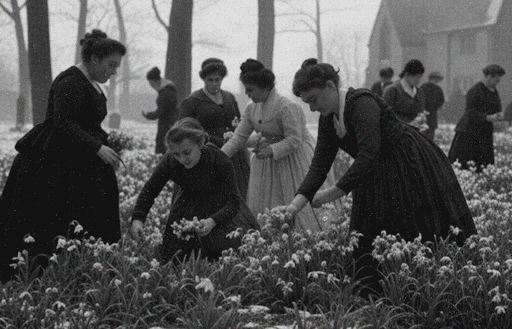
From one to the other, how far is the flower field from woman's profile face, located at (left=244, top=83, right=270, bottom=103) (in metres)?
1.76

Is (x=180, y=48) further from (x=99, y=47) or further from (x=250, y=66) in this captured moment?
(x=99, y=47)

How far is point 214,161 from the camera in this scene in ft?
20.9

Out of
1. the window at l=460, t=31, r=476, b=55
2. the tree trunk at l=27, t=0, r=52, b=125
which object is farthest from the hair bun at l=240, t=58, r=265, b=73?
the window at l=460, t=31, r=476, b=55

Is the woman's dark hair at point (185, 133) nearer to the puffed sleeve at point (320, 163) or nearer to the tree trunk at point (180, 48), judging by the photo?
the puffed sleeve at point (320, 163)

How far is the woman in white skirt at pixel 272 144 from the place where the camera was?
751 cm

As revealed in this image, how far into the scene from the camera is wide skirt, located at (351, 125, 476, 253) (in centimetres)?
554

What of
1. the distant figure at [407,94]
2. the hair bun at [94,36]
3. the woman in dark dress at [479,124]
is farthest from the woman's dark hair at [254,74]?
the woman in dark dress at [479,124]

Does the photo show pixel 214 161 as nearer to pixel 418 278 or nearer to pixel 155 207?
pixel 418 278

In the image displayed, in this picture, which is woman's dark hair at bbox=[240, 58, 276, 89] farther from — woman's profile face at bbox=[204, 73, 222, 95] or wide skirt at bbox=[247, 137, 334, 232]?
woman's profile face at bbox=[204, 73, 222, 95]

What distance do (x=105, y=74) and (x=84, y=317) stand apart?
2.31 m

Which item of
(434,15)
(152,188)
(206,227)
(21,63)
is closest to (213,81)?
(152,188)

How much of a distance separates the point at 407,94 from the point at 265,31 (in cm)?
1500

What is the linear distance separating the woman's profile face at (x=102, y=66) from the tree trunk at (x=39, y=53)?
1070 cm

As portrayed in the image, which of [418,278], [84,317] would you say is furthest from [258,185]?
[84,317]
